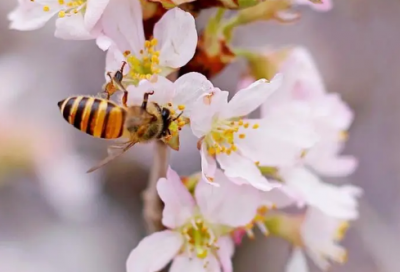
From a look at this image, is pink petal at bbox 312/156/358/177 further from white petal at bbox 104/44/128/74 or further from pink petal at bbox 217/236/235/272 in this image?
white petal at bbox 104/44/128/74

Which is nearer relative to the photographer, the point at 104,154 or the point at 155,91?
the point at 155,91

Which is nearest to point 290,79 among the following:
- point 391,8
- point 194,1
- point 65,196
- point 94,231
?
point 194,1

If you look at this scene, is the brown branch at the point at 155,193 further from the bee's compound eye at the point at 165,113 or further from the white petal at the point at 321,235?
the white petal at the point at 321,235

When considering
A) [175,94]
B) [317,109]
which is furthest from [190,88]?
[317,109]

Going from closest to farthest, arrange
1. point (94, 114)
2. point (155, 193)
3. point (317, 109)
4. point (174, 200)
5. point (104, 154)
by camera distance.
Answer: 1. point (94, 114)
2. point (174, 200)
3. point (155, 193)
4. point (317, 109)
5. point (104, 154)

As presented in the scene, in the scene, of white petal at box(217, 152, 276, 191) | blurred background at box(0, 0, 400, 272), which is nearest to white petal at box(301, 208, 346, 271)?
white petal at box(217, 152, 276, 191)

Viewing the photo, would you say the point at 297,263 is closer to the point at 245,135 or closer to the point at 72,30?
the point at 245,135

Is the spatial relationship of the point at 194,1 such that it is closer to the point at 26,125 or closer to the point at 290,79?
the point at 290,79
